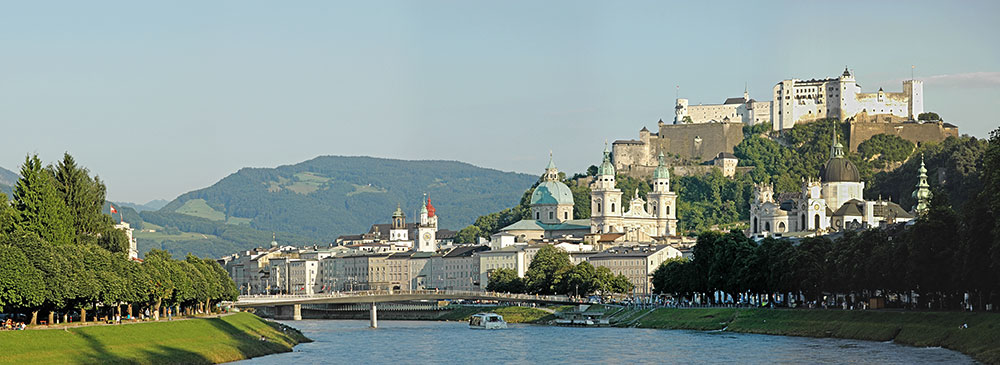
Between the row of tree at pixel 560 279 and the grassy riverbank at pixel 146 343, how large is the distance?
6274cm

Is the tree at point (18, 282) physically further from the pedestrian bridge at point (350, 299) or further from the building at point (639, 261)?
the building at point (639, 261)

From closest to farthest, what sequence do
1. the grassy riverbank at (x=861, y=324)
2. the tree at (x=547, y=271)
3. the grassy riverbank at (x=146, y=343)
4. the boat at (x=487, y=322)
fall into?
the grassy riverbank at (x=146, y=343)
the grassy riverbank at (x=861, y=324)
the boat at (x=487, y=322)
the tree at (x=547, y=271)

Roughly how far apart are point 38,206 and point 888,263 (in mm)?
42925

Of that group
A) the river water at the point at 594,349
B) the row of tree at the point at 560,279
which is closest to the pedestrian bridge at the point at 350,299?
the row of tree at the point at 560,279

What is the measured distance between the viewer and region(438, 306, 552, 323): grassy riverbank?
459 feet

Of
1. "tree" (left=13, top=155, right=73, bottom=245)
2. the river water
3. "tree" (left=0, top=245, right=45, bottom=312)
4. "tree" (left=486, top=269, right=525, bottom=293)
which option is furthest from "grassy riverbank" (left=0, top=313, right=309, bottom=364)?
"tree" (left=486, top=269, right=525, bottom=293)

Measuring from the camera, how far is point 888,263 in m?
83.1

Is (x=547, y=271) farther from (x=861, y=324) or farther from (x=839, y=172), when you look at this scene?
(x=861, y=324)

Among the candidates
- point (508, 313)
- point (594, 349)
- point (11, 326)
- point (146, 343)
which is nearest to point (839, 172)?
point (508, 313)

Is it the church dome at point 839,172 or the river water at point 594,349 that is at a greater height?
the church dome at point 839,172

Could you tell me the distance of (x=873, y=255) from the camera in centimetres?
8619

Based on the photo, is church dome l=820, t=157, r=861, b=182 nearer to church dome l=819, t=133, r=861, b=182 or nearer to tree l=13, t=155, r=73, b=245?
church dome l=819, t=133, r=861, b=182

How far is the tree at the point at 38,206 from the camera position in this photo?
74875 mm

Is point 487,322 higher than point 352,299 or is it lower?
lower
